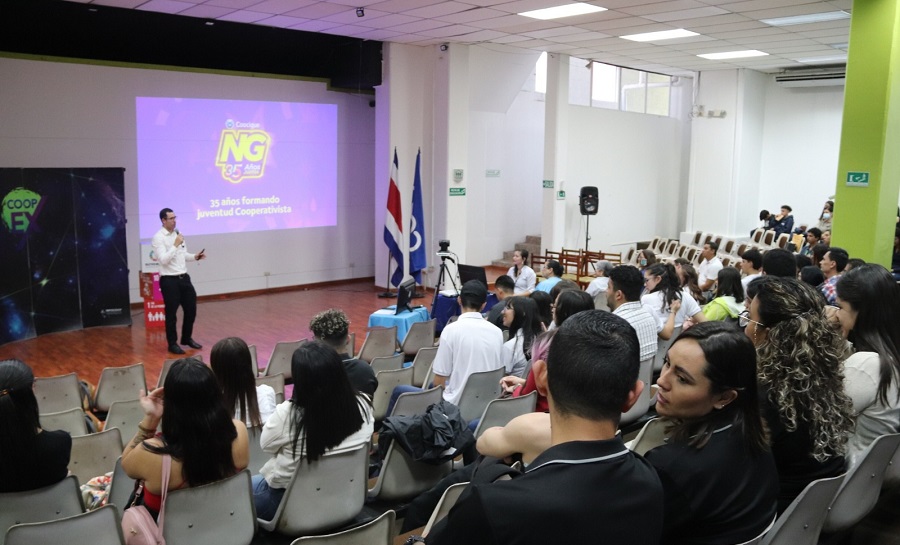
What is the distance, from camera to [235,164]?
446 inches

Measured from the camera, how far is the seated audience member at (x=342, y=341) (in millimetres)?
4109

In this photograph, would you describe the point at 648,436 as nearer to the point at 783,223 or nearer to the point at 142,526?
the point at 142,526

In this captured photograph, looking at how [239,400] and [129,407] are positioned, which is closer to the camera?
[239,400]

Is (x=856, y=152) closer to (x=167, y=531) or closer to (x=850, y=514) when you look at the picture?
(x=850, y=514)

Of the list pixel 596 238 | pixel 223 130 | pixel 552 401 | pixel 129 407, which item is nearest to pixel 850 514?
pixel 552 401

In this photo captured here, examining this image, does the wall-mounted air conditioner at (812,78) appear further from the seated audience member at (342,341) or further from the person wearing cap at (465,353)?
the seated audience member at (342,341)

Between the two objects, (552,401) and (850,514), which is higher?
(552,401)

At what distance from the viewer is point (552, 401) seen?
151 cm

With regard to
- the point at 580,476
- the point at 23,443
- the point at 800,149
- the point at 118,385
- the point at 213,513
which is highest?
the point at 800,149

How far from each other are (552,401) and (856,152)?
7.09m

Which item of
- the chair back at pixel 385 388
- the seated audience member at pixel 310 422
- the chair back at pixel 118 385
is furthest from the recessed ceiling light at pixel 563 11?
the seated audience member at pixel 310 422

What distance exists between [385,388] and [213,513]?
214 centimetres

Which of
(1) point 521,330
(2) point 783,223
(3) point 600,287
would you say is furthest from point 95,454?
(2) point 783,223

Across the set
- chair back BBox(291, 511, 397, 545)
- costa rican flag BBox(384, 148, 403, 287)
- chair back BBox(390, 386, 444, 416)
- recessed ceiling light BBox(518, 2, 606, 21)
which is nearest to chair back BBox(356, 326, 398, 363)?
chair back BBox(390, 386, 444, 416)
